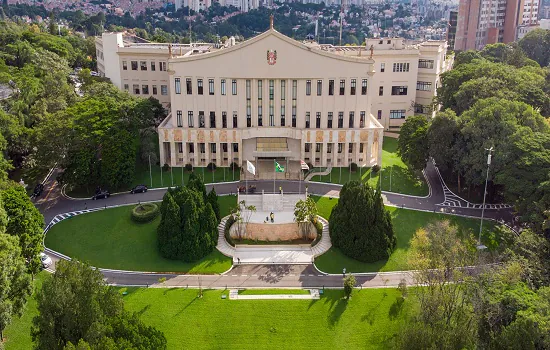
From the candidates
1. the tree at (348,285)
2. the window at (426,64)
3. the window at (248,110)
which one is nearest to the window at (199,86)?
the window at (248,110)

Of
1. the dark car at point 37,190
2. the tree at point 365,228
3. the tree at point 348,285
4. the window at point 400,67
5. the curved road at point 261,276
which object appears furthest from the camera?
the window at point 400,67

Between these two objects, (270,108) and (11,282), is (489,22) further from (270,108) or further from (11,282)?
(11,282)

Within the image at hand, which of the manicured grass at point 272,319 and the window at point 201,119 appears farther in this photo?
the window at point 201,119

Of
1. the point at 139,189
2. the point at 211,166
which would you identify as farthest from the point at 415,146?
the point at 139,189

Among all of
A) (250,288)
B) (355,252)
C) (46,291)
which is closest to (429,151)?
(355,252)

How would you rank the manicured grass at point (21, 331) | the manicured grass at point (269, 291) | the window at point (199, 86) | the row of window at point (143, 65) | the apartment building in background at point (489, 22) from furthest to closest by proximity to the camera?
1. the apartment building in background at point (489, 22)
2. the row of window at point (143, 65)
3. the window at point (199, 86)
4. the manicured grass at point (269, 291)
5. the manicured grass at point (21, 331)

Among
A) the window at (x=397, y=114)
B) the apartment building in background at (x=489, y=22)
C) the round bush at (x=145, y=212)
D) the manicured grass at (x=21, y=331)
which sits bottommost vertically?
the manicured grass at (x=21, y=331)

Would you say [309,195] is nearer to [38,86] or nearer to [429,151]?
[429,151]

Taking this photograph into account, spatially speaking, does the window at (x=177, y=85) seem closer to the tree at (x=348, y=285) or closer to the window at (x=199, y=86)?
the window at (x=199, y=86)
